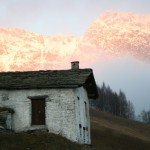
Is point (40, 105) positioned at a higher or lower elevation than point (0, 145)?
higher

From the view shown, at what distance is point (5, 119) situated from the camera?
30.4 m

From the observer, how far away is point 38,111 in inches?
1228

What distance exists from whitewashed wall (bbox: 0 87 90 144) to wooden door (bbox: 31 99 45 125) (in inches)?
14.8

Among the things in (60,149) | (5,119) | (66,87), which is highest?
(66,87)

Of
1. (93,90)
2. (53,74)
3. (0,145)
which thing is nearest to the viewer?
(0,145)

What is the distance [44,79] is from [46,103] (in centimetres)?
233

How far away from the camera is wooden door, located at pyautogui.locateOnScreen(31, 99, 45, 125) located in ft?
102

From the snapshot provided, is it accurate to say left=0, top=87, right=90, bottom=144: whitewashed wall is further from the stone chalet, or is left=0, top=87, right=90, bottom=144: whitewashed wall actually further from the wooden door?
the wooden door

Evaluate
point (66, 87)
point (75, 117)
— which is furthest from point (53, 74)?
point (75, 117)

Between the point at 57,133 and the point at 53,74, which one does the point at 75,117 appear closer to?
the point at 57,133

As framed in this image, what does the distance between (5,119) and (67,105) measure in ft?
16.7

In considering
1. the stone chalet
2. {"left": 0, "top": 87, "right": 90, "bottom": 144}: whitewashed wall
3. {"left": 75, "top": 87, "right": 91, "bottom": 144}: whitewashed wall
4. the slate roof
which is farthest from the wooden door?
{"left": 75, "top": 87, "right": 91, "bottom": 144}: whitewashed wall

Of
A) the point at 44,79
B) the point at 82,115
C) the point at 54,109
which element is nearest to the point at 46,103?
the point at 54,109

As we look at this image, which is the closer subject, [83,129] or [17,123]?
[17,123]
